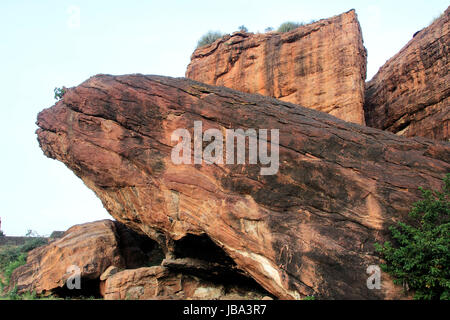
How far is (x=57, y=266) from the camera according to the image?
1486 centimetres

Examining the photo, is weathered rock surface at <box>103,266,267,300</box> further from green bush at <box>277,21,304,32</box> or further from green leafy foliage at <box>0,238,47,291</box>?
green bush at <box>277,21,304,32</box>

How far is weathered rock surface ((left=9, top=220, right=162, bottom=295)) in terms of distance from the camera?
48.4 ft

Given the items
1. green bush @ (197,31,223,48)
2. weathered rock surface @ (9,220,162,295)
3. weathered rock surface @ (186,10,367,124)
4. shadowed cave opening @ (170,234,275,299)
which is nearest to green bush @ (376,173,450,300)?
shadowed cave opening @ (170,234,275,299)

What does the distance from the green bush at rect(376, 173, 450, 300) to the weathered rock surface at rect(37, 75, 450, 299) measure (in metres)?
0.38

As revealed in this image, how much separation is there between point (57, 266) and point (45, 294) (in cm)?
123

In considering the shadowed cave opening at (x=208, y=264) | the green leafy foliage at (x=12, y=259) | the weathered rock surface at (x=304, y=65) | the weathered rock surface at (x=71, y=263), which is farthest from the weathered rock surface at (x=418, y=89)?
the green leafy foliage at (x=12, y=259)

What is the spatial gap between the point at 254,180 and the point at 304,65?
→ 10.8m

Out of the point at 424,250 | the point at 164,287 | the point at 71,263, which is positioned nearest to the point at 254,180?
the point at 424,250

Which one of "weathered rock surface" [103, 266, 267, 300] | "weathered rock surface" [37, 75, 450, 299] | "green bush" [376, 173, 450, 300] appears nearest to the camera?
"green bush" [376, 173, 450, 300]

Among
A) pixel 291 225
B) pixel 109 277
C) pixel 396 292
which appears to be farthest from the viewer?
pixel 109 277

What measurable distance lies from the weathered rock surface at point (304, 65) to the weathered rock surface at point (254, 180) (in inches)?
206

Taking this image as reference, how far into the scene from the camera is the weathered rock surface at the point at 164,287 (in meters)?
13.6
